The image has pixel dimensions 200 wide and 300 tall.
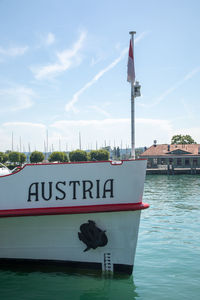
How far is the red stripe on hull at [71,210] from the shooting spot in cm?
572

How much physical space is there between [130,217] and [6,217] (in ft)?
8.16

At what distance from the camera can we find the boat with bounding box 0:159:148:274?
19.1ft

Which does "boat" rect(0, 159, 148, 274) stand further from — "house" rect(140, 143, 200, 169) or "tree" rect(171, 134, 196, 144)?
"tree" rect(171, 134, 196, 144)

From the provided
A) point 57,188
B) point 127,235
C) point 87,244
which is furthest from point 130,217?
point 57,188

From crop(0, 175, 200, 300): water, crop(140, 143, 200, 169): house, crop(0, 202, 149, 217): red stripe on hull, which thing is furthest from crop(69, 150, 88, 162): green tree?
crop(0, 202, 149, 217): red stripe on hull

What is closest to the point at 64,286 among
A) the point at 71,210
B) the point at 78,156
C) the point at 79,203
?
the point at 71,210

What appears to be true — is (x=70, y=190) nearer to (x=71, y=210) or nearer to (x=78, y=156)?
(x=71, y=210)

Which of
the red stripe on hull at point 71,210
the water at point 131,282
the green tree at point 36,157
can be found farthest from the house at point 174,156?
the red stripe on hull at point 71,210

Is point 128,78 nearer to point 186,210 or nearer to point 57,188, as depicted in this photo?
point 57,188

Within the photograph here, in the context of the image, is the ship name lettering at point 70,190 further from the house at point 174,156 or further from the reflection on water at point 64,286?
the house at point 174,156

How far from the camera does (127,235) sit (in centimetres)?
591

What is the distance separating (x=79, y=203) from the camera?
583 cm

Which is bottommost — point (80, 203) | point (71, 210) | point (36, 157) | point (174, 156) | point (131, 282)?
point (131, 282)

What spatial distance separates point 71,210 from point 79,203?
0.70 ft
